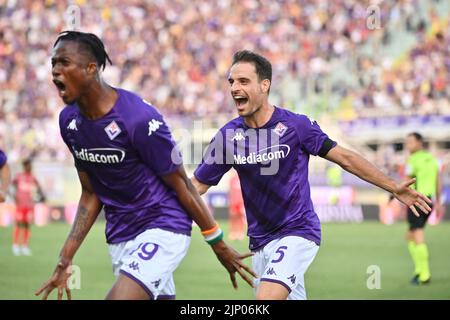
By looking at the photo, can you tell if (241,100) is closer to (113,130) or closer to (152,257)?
(113,130)

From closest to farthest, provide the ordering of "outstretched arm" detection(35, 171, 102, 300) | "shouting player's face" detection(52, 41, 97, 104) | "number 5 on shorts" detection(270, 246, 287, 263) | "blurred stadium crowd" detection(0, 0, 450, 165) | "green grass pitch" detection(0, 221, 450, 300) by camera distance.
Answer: "shouting player's face" detection(52, 41, 97, 104) → "outstretched arm" detection(35, 171, 102, 300) → "number 5 on shorts" detection(270, 246, 287, 263) → "green grass pitch" detection(0, 221, 450, 300) → "blurred stadium crowd" detection(0, 0, 450, 165)

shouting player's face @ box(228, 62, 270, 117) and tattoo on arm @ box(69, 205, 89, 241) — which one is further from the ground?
shouting player's face @ box(228, 62, 270, 117)

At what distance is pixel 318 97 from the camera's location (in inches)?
1230

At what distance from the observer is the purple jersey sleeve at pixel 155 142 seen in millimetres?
5734

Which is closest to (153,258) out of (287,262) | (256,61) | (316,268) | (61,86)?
(61,86)

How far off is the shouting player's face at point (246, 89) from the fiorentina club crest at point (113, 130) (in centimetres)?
170

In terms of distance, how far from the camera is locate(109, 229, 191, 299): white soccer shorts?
5.68 meters

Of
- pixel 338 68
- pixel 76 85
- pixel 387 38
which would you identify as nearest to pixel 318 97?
pixel 338 68

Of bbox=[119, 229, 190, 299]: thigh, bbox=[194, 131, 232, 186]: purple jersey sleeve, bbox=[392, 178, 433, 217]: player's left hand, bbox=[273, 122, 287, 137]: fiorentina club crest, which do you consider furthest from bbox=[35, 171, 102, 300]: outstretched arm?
bbox=[392, 178, 433, 217]: player's left hand

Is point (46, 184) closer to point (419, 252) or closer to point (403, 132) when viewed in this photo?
point (403, 132)

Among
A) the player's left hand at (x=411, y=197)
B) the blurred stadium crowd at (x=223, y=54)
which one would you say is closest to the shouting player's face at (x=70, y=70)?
the player's left hand at (x=411, y=197)

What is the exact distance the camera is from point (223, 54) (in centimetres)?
3341

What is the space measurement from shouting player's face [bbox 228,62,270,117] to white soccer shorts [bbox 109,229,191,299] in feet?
5.44

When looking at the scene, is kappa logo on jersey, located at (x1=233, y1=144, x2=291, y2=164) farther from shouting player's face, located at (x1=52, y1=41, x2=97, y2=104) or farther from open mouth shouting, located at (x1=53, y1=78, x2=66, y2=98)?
open mouth shouting, located at (x1=53, y1=78, x2=66, y2=98)
